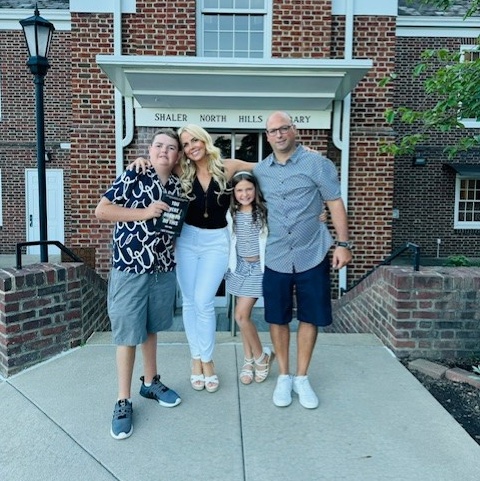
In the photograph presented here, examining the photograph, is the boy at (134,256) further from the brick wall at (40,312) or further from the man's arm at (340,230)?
the brick wall at (40,312)

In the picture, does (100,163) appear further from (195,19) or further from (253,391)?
(253,391)

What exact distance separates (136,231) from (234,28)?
5760 mm

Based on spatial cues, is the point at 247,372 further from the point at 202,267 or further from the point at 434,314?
the point at 434,314

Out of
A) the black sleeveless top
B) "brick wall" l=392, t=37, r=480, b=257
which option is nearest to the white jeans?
the black sleeveless top

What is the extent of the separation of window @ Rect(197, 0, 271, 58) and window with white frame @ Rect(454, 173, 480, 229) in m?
9.44

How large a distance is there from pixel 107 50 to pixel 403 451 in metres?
6.77

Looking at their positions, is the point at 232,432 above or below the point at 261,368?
below

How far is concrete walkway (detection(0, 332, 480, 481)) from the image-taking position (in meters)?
2.42

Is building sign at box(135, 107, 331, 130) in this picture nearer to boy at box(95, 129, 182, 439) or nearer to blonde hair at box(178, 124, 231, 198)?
blonde hair at box(178, 124, 231, 198)

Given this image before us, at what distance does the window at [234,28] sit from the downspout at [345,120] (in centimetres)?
123

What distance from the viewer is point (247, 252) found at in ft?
10.4

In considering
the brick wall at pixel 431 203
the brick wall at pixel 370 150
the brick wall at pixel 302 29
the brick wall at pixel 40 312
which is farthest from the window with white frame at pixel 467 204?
the brick wall at pixel 40 312

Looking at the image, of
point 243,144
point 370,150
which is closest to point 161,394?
point 243,144

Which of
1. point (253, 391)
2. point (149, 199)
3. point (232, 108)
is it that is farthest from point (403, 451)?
point (232, 108)
